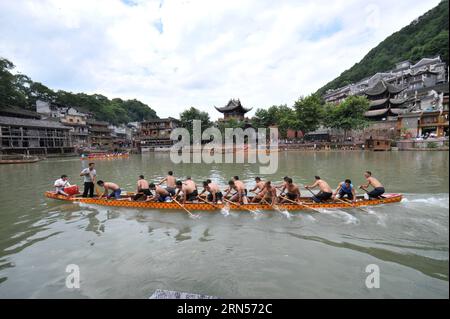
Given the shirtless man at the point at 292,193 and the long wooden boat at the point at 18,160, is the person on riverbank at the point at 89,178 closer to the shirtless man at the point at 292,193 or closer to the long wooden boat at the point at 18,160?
the shirtless man at the point at 292,193

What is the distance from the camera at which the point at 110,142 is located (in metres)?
71.4

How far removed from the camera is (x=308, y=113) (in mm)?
50562

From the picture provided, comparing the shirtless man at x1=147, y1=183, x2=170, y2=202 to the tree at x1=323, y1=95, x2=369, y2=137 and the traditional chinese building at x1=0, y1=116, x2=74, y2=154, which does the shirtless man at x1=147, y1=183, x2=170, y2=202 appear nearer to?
the tree at x1=323, y1=95, x2=369, y2=137

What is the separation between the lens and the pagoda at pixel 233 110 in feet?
205

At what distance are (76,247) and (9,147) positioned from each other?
159 feet

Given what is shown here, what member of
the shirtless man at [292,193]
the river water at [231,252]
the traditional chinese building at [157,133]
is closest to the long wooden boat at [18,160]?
the traditional chinese building at [157,133]

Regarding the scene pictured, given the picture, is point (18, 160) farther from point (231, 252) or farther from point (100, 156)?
point (231, 252)

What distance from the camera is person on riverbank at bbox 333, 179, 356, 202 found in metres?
10.1

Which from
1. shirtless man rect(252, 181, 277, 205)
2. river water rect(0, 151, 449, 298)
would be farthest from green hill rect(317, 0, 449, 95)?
river water rect(0, 151, 449, 298)

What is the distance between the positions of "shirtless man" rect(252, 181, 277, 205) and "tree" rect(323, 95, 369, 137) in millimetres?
43718

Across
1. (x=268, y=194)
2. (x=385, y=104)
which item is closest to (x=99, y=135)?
(x=268, y=194)

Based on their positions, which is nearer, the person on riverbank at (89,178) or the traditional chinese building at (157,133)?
the person on riverbank at (89,178)

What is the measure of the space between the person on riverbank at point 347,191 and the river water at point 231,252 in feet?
2.37

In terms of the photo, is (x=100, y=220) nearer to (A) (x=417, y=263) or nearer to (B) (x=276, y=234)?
(B) (x=276, y=234)
